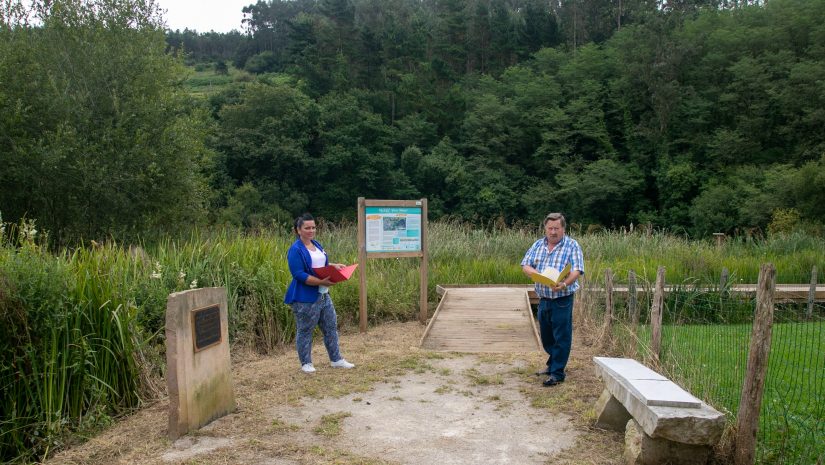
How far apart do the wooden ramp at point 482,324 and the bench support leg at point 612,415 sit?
2917 millimetres

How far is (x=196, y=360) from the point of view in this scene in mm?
4824

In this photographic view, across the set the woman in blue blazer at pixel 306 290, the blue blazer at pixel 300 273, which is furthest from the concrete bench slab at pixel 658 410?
the blue blazer at pixel 300 273

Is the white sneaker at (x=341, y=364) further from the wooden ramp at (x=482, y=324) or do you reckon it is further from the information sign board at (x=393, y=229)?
the information sign board at (x=393, y=229)

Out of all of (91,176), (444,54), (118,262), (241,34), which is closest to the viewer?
(118,262)

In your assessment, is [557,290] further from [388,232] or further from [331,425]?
[388,232]

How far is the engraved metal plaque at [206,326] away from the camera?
15.9 ft

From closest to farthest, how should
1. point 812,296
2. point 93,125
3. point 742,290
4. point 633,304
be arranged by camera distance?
point 633,304 < point 742,290 < point 812,296 < point 93,125

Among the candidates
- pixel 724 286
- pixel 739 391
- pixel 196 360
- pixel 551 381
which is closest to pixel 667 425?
pixel 739 391

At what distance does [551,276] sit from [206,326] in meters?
2.91

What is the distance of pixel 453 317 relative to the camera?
9.07m

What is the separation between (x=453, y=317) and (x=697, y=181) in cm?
3768

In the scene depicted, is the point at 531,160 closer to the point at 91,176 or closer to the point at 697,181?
the point at 697,181

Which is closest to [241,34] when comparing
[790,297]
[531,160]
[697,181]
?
[531,160]

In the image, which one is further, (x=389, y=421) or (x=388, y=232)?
(x=388, y=232)
